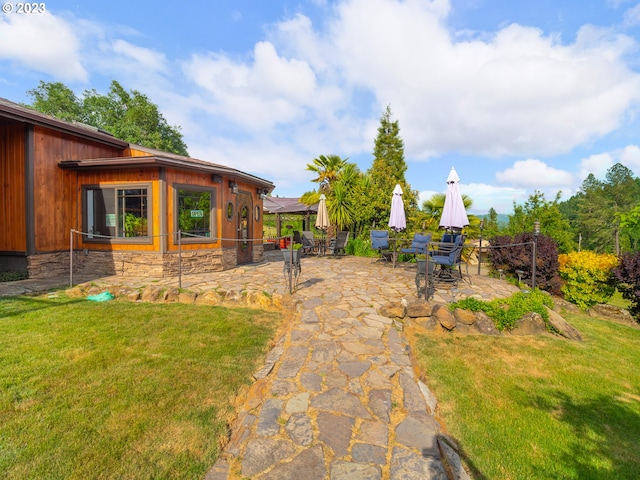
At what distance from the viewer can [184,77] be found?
41.0ft

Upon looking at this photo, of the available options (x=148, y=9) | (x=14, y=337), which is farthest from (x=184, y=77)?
(x=14, y=337)

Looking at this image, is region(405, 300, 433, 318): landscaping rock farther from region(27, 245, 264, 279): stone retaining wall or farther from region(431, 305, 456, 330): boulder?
region(27, 245, 264, 279): stone retaining wall

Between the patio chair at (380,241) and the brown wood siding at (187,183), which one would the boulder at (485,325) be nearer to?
the patio chair at (380,241)

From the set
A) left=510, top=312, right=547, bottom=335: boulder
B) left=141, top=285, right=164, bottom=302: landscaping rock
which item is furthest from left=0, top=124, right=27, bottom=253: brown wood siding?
left=510, top=312, right=547, bottom=335: boulder

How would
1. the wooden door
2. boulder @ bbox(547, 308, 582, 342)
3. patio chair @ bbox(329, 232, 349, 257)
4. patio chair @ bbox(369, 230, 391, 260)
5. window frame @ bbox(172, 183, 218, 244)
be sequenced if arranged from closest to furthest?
boulder @ bbox(547, 308, 582, 342), window frame @ bbox(172, 183, 218, 244), patio chair @ bbox(369, 230, 391, 260), the wooden door, patio chair @ bbox(329, 232, 349, 257)

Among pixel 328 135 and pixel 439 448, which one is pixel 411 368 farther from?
pixel 328 135

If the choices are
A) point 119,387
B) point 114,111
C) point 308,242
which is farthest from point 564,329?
point 114,111

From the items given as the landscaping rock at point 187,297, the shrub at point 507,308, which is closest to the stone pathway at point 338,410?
the shrub at point 507,308

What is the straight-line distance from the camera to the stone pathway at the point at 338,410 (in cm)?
195

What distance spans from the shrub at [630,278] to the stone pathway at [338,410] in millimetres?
5323

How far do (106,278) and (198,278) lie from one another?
2.34 meters

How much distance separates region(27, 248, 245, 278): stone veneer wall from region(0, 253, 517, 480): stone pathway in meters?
4.52

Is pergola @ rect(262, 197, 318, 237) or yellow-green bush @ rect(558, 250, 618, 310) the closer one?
yellow-green bush @ rect(558, 250, 618, 310)

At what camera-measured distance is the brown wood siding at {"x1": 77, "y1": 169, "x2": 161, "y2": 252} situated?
7.86 meters
